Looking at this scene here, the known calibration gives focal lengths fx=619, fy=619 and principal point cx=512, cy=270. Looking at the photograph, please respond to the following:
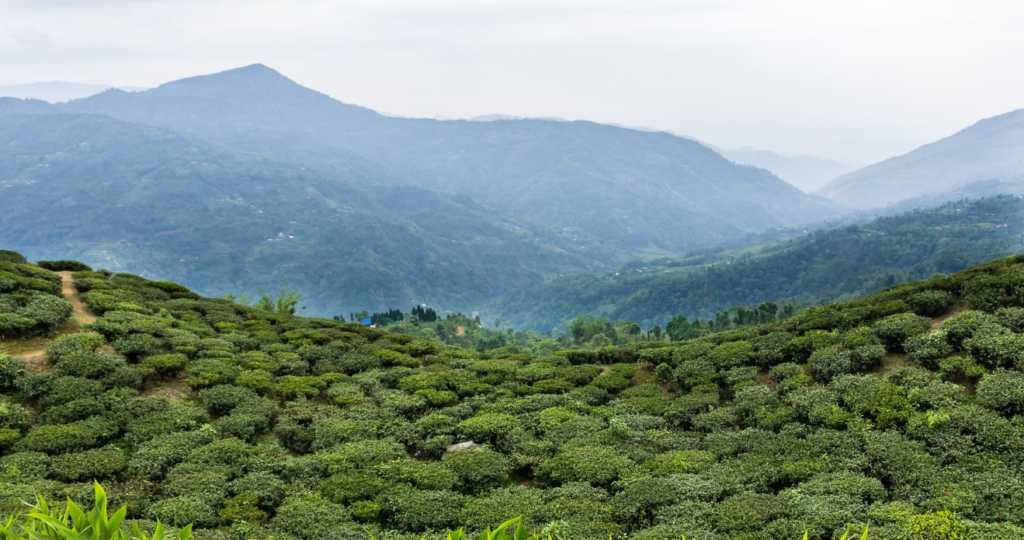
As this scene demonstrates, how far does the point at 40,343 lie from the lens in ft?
59.1

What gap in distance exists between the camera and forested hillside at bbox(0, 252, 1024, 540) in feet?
36.6

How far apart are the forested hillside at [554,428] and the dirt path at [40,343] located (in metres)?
0.11

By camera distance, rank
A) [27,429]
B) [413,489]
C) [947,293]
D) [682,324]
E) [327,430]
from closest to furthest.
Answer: [413,489], [27,429], [327,430], [947,293], [682,324]

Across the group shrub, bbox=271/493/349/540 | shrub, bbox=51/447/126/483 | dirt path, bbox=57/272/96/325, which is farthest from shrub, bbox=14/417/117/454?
dirt path, bbox=57/272/96/325

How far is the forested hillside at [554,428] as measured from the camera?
11.2m

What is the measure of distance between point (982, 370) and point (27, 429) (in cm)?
2148

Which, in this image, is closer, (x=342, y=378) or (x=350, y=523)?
(x=350, y=523)

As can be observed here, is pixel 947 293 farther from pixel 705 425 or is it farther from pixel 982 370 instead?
pixel 705 425

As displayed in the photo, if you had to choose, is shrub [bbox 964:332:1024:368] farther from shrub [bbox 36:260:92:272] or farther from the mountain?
the mountain

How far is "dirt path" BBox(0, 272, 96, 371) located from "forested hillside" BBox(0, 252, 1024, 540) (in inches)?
4.2

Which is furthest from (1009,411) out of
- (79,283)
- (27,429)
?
(79,283)

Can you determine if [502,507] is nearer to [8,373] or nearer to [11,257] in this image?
[8,373]

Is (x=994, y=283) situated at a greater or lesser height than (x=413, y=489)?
greater

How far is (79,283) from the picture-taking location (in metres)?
23.5
